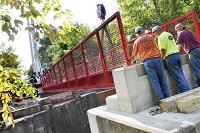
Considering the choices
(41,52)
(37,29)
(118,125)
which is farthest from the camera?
(41,52)

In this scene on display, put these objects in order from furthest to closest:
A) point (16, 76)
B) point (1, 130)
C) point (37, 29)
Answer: point (1, 130) < point (37, 29) < point (16, 76)

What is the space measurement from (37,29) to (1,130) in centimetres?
439

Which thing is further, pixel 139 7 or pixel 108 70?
pixel 139 7

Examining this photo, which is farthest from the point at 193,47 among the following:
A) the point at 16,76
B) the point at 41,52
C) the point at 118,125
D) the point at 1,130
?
the point at 41,52

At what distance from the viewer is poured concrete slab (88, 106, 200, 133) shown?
2.78 meters

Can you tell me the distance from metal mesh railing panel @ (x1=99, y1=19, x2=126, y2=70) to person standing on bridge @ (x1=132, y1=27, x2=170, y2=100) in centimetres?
54

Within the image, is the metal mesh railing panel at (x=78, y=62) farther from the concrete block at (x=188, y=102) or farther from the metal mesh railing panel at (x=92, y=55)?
the concrete block at (x=188, y=102)

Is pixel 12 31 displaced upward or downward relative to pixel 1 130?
upward

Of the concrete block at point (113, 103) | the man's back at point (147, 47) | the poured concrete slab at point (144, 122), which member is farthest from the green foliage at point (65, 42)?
the poured concrete slab at point (144, 122)

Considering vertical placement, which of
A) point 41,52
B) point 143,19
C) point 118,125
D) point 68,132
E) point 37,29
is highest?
point 41,52

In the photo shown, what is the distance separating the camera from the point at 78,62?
779cm

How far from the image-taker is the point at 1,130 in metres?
5.53

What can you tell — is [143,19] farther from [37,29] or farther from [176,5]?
[37,29]

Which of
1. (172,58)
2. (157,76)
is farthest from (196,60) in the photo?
(157,76)
